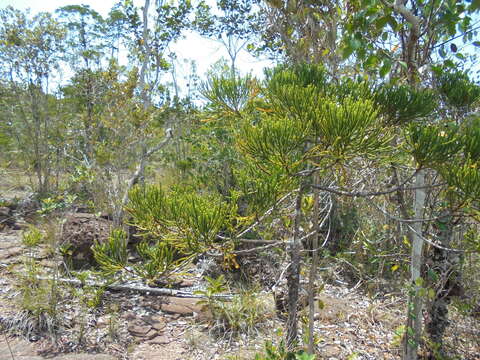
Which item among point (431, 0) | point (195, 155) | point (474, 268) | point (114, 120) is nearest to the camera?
point (431, 0)

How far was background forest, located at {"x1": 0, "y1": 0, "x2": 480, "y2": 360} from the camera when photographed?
1049mm

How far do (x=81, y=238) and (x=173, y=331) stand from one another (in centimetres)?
159

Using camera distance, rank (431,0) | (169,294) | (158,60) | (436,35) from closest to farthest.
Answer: (431,0)
(436,35)
(169,294)
(158,60)

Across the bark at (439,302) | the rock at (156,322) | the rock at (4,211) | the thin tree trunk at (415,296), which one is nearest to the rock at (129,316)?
the rock at (156,322)

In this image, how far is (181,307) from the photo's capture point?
2.89 metres

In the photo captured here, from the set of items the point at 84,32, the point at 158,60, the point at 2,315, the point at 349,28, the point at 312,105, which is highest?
the point at 84,32

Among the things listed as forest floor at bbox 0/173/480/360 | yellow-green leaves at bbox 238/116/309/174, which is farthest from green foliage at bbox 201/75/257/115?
forest floor at bbox 0/173/480/360

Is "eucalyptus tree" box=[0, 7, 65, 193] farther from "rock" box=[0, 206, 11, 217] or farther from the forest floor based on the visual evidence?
Answer: the forest floor

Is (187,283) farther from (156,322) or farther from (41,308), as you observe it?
(41,308)

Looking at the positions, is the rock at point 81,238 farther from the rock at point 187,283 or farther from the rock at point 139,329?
the rock at point 139,329

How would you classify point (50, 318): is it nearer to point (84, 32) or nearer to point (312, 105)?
point (312, 105)

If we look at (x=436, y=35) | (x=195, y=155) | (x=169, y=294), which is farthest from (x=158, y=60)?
(x=436, y=35)

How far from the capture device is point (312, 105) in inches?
39.3

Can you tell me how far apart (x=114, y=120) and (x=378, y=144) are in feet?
12.1
